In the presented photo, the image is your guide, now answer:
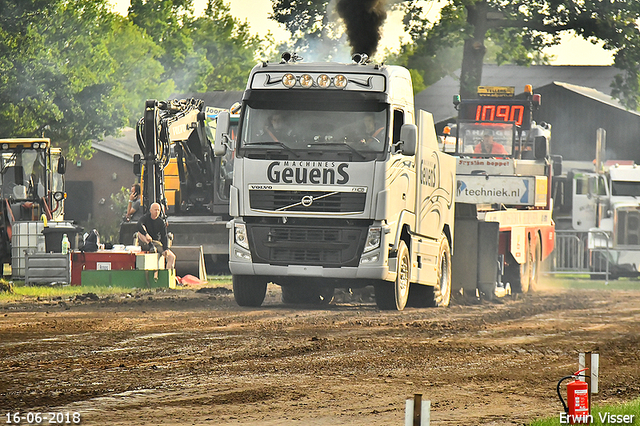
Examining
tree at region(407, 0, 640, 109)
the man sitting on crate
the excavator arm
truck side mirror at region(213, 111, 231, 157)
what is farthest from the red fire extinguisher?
tree at region(407, 0, 640, 109)

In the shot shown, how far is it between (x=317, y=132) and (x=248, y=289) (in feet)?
10.2

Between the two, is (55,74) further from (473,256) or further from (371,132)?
(371,132)

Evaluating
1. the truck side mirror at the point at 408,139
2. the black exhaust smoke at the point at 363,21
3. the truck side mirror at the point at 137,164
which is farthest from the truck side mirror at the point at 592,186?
the truck side mirror at the point at 408,139

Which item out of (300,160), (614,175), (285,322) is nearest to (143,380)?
(285,322)

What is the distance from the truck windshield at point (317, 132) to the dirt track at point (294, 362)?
251 centimetres

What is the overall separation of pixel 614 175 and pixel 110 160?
109 ft

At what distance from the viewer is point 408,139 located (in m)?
15.9

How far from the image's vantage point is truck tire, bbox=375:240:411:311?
55.3 ft

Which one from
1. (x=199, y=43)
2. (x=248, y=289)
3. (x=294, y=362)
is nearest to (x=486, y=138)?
(x=248, y=289)

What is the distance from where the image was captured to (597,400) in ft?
31.5

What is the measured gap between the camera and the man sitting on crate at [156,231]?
2315 centimetres

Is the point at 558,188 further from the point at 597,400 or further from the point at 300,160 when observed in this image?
the point at 597,400

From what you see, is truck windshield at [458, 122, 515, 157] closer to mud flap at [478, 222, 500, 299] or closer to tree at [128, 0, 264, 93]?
mud flap at [478, 222, 500, 299]

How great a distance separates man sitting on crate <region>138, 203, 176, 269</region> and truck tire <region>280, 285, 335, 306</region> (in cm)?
495
